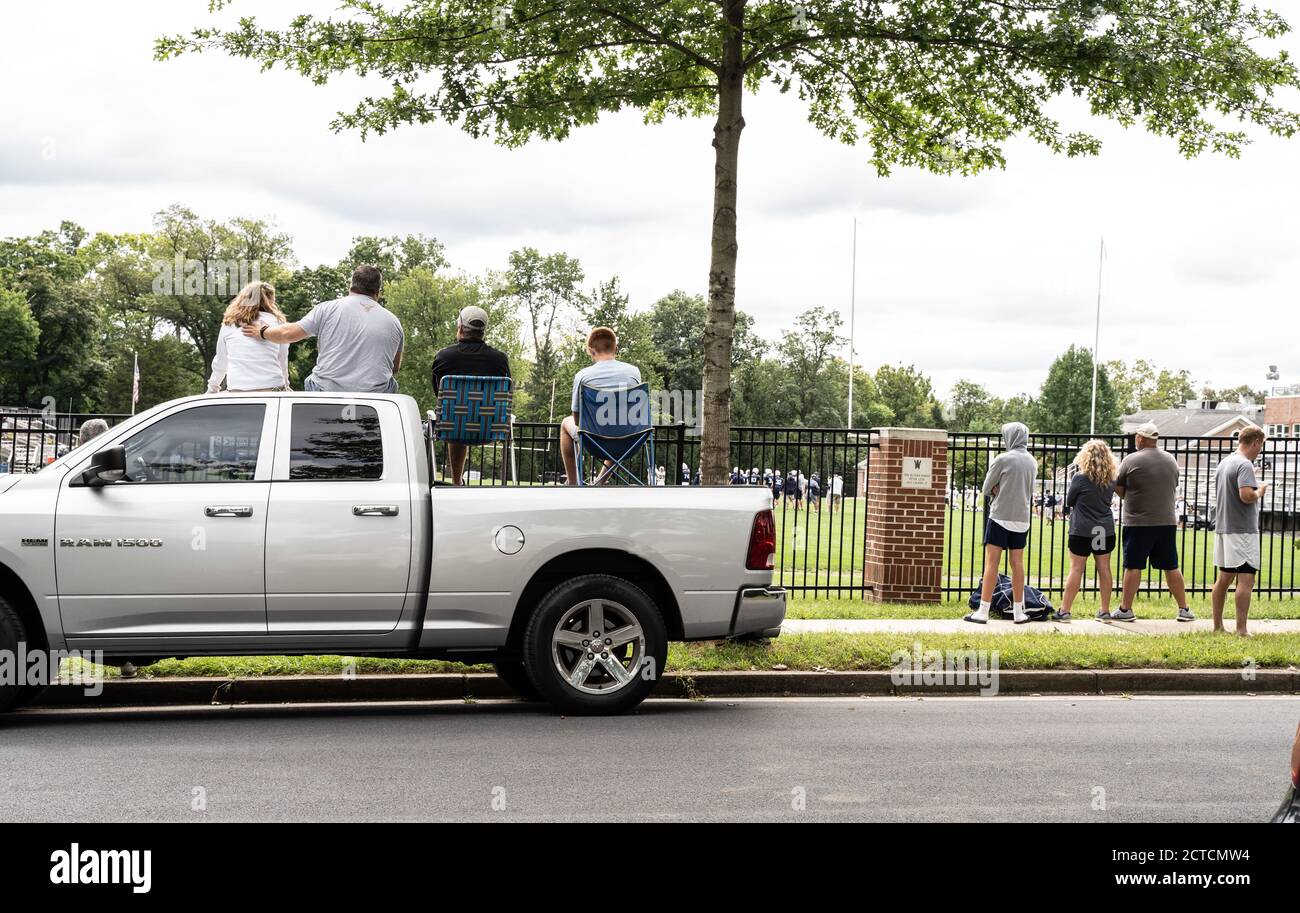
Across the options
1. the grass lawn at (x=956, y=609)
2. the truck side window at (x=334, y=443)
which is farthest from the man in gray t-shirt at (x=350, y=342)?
the grass lawn at (x=956, y=609)

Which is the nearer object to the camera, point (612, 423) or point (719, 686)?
point (719, 686)

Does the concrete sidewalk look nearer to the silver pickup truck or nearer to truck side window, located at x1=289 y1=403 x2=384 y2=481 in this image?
the silver pickup truck

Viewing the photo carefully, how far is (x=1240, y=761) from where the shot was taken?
700 centimetres

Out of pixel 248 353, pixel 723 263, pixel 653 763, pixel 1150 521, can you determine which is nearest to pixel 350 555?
pixel 653 763

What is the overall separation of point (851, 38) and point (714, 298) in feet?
8.47

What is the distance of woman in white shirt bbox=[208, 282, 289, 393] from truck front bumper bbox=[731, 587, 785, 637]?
12.9 feet

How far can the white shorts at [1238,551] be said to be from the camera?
11664 mm

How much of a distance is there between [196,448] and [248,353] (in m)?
2.16

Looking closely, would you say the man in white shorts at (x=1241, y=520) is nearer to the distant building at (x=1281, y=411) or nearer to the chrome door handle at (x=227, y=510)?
the chrome door handle at (x=227, y=510)

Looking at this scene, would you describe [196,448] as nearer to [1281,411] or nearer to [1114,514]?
[1114,514]

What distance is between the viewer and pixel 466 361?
32.4 ft

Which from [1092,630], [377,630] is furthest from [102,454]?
[1092,630]

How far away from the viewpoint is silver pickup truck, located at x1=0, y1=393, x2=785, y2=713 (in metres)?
7.14

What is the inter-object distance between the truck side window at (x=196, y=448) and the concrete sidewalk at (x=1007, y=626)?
5549 millimetres
